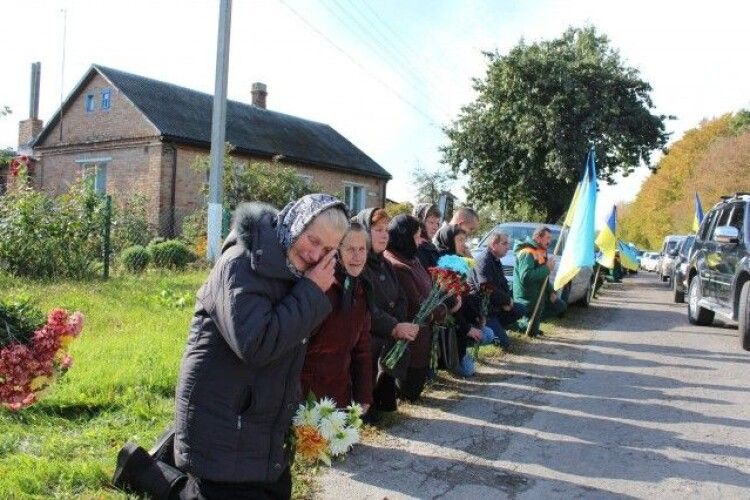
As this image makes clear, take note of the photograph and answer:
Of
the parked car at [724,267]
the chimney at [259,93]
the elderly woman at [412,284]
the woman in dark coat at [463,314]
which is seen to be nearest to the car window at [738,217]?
the parked car at [724,267]

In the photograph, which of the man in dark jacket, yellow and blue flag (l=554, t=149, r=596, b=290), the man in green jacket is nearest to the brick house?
the man in green jacket

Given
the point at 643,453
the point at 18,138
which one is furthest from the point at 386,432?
the point at 18,138

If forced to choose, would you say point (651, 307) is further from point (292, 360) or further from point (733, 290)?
point (292, 360)

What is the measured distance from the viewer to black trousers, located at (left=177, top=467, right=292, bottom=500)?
272 cm

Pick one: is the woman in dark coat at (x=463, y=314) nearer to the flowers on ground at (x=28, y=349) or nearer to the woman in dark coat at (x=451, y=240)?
the woman in dark coat at (x=451, y=240)

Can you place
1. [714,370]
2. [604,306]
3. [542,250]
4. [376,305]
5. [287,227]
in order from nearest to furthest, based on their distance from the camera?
1. [287,227]
2. [376,305]
3. [714,370]
4. [542,250]
5. [604,306]

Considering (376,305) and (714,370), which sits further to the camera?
(714,370)

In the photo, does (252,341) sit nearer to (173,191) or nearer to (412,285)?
(412,285)

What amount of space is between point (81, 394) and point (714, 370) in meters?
7.19

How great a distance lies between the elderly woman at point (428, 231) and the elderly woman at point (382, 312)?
1.39 m

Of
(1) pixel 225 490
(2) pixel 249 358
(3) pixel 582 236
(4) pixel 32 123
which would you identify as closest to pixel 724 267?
(3) pixel 582 236

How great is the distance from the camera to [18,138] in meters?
34.0

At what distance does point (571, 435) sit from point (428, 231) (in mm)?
2908

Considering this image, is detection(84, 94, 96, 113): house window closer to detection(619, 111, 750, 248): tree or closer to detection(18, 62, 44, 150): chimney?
detection(18, 62, 44, 150): chimney
